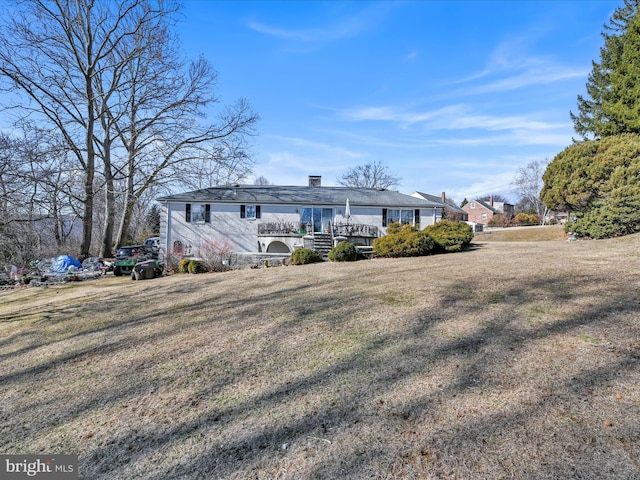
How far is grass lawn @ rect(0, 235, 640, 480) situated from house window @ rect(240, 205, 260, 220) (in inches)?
623

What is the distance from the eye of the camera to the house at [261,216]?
22141 mm

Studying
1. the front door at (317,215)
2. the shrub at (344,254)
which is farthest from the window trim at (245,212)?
the shrub at (344,254)

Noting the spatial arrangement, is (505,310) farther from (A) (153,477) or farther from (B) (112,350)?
(B) (112,350)

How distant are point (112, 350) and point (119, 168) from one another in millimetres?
22391

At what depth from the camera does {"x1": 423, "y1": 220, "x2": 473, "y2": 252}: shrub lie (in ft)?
46.0

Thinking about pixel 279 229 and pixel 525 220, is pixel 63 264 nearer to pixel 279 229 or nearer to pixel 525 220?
pixel 279 229

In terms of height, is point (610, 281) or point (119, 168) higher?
point (119, 168)

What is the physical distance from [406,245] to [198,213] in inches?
578

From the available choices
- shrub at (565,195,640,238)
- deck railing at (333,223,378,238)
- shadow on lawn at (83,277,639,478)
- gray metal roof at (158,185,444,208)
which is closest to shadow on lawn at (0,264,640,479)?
shadow on lawn at (83,277,639,478)

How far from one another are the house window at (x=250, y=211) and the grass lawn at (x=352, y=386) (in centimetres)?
1583

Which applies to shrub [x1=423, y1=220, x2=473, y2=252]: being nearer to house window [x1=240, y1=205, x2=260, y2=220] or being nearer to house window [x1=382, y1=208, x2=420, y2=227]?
house window [x1=382, y1=208, x2=420, y2=227]

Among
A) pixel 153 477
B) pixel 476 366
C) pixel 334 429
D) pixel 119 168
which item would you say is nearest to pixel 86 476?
pixel 153 477

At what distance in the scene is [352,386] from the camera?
351cm

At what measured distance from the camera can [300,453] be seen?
2.61 meters
